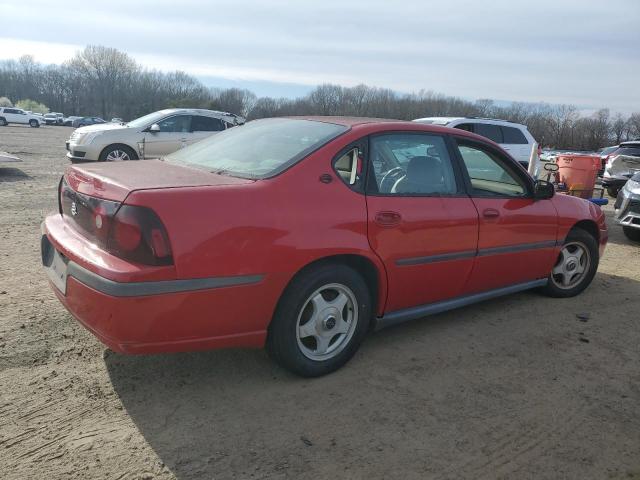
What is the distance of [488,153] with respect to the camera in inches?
166

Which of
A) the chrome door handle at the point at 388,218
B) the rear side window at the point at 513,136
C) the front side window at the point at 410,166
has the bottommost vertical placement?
the chrome door handle at the point at 388,218

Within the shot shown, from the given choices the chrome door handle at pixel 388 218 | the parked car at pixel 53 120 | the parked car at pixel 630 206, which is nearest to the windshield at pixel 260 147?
the chrome door handle at pixel 388 218

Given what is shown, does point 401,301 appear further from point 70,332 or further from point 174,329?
point 70,332

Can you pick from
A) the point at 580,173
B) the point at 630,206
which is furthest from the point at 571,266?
the point at 580,173

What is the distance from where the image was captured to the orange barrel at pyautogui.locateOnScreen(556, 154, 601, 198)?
32.9ft

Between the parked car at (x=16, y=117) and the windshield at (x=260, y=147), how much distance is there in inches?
1983

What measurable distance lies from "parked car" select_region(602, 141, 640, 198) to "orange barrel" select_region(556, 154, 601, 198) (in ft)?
12.4

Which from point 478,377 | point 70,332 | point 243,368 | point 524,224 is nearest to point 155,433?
point 243,368

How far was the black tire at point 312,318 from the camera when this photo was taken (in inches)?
114

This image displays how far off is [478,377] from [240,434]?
5.29 feet

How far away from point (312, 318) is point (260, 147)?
1.21m

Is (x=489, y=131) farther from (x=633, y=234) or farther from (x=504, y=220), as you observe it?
(x=504, y=220)

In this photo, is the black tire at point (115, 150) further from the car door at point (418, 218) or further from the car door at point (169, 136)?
the car door at point (418, 218)

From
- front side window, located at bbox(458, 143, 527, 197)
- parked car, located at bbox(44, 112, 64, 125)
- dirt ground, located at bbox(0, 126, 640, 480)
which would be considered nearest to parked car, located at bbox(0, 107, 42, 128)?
parked car, located at bbox(44, 112, 64, 125)
